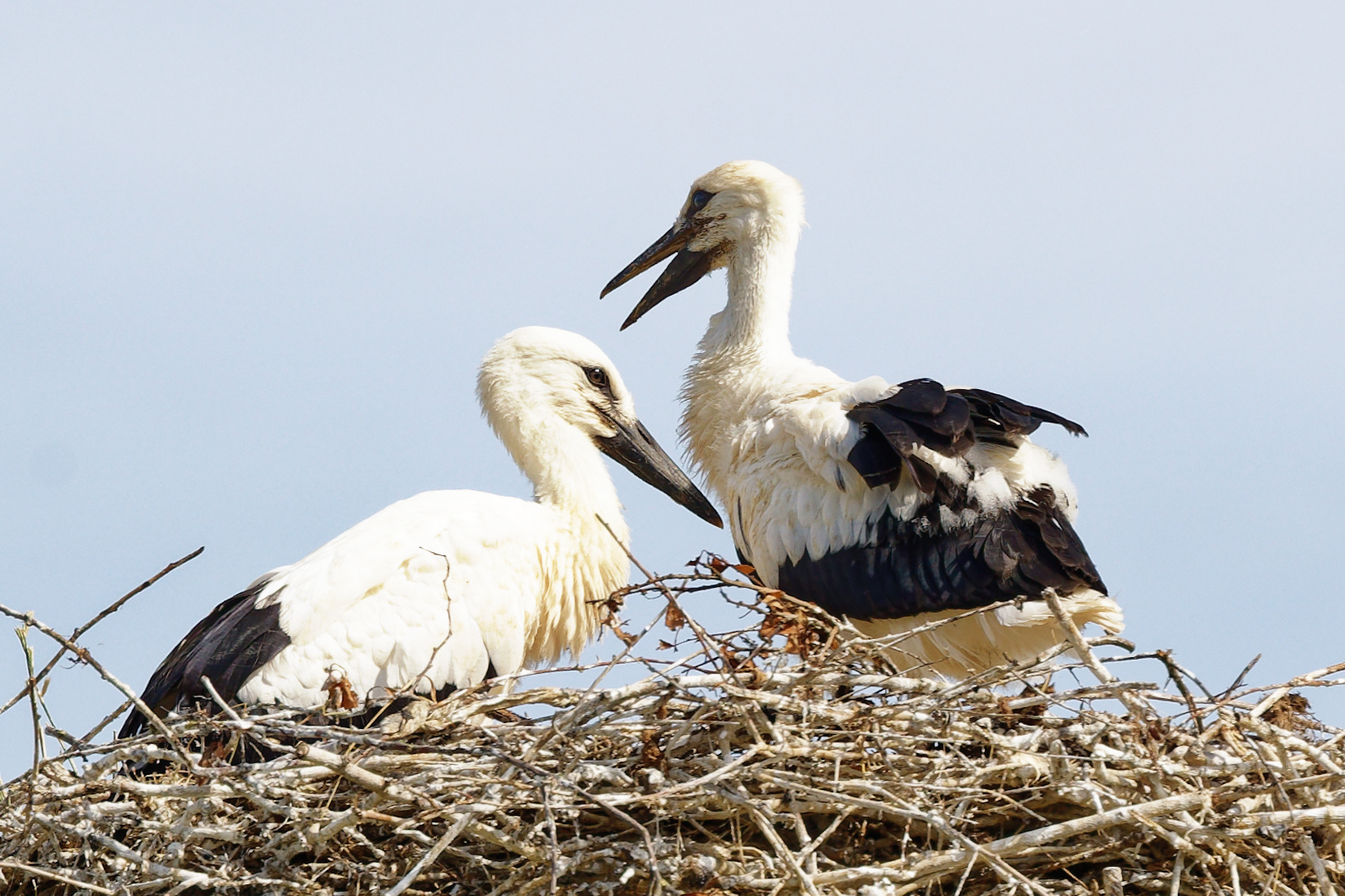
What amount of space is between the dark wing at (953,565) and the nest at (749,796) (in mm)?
1012

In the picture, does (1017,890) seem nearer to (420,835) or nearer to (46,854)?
(420,835)

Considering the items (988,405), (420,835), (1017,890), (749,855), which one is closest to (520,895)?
(420,835)

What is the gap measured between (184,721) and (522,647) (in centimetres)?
159

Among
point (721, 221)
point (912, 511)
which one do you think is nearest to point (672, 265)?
point (721, 221)

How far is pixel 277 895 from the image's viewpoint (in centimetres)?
340

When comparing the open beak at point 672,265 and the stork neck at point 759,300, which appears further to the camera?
the open beak at point 672,265

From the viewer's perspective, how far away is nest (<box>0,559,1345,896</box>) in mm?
3207

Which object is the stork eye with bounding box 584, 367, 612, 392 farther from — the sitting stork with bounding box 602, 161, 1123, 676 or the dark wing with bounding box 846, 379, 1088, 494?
the dark wing with bounding box 846, 379, 1088, 494

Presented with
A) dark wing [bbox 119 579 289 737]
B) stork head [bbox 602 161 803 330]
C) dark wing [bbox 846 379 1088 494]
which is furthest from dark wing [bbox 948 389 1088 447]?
dark wing [bbox 119 579 289 737]

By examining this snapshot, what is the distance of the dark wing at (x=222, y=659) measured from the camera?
14.1ft

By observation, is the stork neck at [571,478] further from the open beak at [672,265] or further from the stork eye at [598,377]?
the open beak at [672,265]

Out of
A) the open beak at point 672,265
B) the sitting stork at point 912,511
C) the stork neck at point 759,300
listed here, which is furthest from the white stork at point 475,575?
the open beak at point 672,265

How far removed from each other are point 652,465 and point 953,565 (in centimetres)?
124

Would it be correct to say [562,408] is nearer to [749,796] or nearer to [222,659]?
[222,659]
